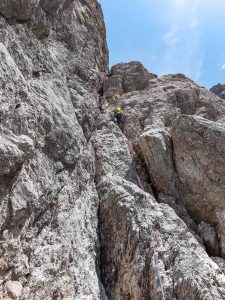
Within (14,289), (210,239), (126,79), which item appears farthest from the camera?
(126,79)

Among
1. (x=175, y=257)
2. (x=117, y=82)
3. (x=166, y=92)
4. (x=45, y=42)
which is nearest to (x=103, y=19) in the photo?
(x=117, y=82)

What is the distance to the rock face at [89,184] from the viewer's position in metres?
9.53

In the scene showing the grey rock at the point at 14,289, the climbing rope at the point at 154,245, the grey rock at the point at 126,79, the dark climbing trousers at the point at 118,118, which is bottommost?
the grey rock at the point at 14,289

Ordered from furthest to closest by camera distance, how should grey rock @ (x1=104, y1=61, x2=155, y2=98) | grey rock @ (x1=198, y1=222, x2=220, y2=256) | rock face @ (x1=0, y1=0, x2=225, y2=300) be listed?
1. grey rock @ (x1=104, y1=61, x2=155, y2=98)
2. grey rock @ (x1=198, y1=222, x2=220, y2=256)
3. rock face @ (x1=0, y1=0, x2=225, y2=300)

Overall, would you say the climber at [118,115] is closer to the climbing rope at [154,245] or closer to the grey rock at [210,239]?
the climbing rope at [154,245]

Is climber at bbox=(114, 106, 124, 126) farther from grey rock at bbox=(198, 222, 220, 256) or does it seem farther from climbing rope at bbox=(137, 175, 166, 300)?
grey rock at bbox=(198, 222, 220, 256)

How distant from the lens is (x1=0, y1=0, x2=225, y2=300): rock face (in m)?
9.53

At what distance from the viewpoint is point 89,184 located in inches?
523

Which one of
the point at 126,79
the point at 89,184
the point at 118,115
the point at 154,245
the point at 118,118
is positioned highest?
the point at 126,79

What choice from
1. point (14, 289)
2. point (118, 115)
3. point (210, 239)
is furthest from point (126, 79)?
point (14, 289)

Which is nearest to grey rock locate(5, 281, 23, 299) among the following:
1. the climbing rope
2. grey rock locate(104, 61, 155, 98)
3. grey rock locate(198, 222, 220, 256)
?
the climbing rope

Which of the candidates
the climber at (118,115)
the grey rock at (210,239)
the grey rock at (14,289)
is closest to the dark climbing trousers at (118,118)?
the climber at (118,115)

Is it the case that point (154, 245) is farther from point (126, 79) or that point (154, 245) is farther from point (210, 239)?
point (126, 79)

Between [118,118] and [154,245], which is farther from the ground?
[118,118]
